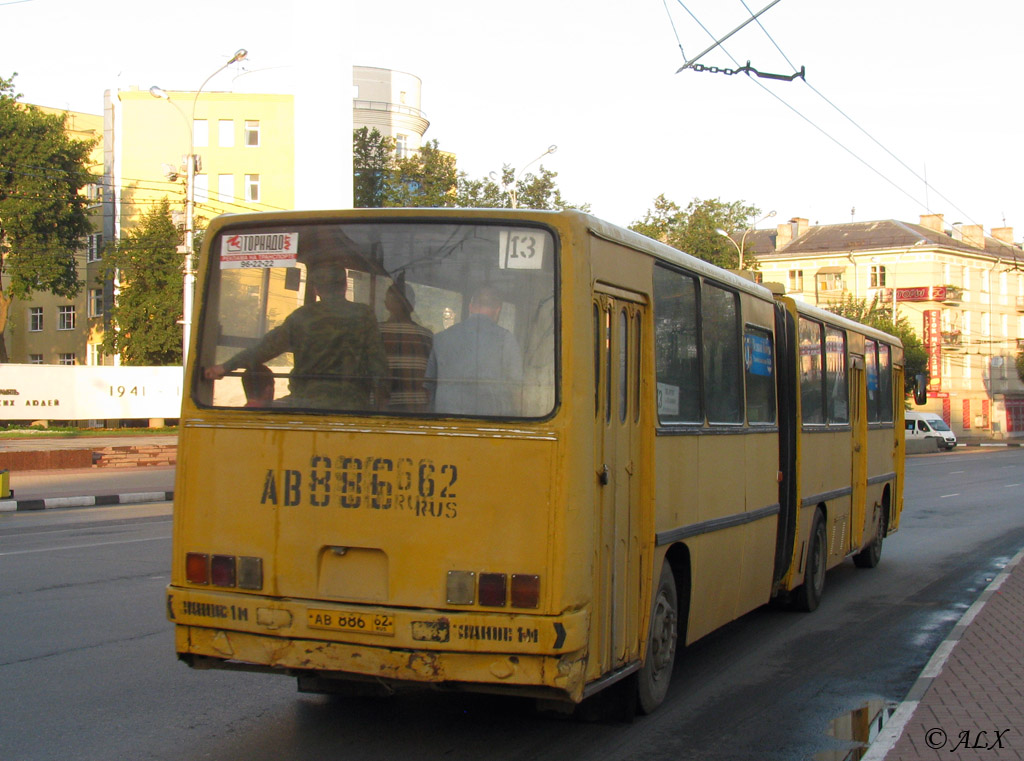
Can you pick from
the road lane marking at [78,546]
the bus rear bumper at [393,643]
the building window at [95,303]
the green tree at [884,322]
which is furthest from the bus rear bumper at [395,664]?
the building window at [95,303]

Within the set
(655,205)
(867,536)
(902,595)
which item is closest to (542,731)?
(902,595)

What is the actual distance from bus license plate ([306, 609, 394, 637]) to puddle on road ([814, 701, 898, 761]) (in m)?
2.35

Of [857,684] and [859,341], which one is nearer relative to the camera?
[857,684]

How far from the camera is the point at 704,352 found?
291 inches

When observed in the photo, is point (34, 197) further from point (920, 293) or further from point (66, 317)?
point (920, 293)

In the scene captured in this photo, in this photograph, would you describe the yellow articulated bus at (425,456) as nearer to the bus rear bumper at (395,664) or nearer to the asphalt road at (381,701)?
the bus rear bumper at (395,664)

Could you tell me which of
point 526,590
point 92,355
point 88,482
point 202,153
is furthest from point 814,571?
point 92,355

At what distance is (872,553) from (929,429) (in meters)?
46.8

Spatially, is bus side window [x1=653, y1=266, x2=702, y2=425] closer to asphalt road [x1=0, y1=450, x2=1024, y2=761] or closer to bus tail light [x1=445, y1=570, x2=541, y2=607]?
bus tail light [x1=445, y1=570, x2=541, y2=607]

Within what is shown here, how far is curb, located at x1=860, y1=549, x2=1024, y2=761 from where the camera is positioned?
216 inches

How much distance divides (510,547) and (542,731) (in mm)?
1494

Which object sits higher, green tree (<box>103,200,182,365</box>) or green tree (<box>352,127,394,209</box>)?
green tree (<box>352,127,394,209</box>)

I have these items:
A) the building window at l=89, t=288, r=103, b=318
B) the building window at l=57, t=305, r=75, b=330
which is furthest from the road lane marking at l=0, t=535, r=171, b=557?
the building window at l=57, t=305, r=75, b=330

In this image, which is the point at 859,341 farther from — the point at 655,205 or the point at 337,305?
the point at 655,205
